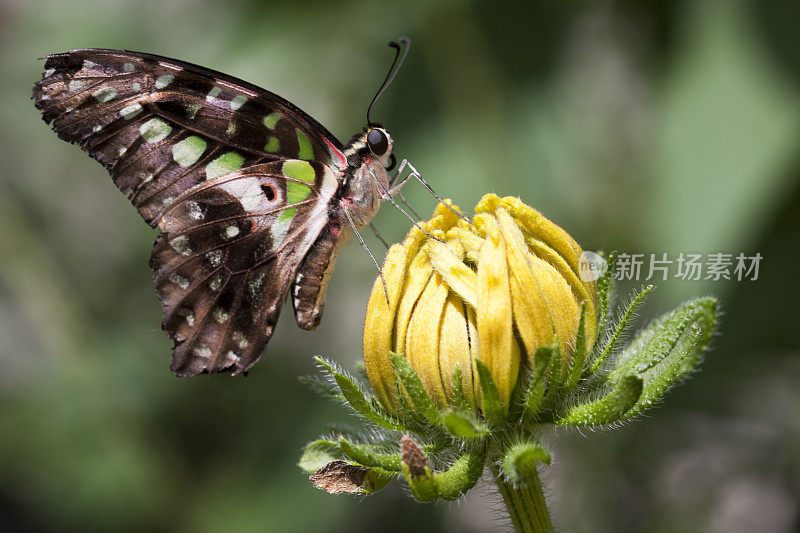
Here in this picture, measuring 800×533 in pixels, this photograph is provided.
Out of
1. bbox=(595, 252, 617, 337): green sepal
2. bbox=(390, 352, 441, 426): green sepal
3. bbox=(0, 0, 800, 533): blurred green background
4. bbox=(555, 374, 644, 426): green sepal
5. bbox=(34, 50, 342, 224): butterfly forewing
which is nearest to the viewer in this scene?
bbox=(555, 374, 644, 426): green sepal

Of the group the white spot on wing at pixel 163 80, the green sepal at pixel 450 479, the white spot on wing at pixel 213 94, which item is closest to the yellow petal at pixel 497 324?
the green sepal at pixel 450 479

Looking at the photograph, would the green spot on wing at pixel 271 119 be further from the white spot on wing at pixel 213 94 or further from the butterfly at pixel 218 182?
the white spot on wing at pixel 213 94

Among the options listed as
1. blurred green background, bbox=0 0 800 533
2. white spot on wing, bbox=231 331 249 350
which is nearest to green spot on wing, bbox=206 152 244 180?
white spot on wing, bbox=231 331 249 350

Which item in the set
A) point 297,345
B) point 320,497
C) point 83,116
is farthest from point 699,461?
point 83,116

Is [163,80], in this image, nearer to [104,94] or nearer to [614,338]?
[104,94]

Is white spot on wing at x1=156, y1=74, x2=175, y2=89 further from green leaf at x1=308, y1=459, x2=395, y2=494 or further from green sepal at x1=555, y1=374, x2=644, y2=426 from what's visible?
green sepal at x1=555, y1=374, x2=644, y2=426

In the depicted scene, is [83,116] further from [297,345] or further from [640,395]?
[297,345]
